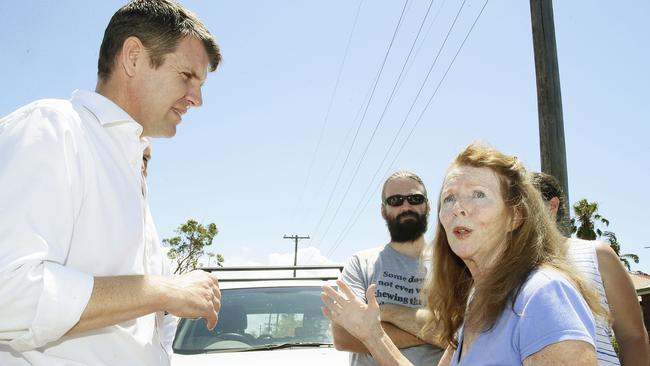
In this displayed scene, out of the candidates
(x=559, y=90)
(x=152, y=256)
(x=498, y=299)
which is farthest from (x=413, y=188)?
(x=559, y=90)

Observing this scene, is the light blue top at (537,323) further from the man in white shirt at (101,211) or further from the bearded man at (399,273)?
the bearded man at (399,273)

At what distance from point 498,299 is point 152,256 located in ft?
4.00

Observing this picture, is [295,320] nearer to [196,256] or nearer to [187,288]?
[187,288]

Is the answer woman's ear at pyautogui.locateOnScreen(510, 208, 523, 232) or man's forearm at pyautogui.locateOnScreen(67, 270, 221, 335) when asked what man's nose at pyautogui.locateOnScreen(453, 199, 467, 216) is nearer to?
woman's ear at pyautogui.locateOnScreen(510, 208, 523, 232)

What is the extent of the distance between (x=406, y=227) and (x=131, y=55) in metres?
2.70

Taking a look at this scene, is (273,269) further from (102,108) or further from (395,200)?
(102,108)

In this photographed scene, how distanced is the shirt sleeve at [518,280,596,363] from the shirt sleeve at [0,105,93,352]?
4.28 feet

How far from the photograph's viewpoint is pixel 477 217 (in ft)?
7.60

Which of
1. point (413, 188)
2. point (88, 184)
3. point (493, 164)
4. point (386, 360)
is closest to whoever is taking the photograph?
point (88, 184)

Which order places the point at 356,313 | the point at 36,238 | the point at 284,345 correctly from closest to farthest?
the point at 36,238 < the point at 356,313 < the point at 284,345

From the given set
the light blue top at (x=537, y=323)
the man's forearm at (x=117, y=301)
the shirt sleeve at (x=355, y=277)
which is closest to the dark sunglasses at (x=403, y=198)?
the shirt sleeve at (x=355, y=277)

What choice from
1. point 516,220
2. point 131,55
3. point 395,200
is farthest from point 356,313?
point 395,200

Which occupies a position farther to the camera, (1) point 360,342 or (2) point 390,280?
(2) point 390,280

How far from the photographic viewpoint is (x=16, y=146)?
1433 mm
